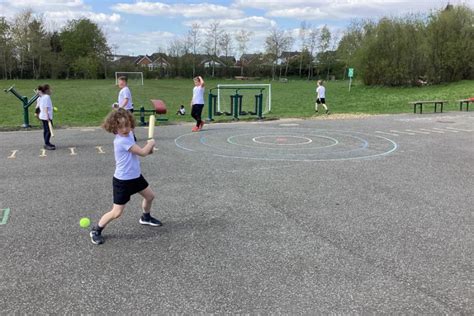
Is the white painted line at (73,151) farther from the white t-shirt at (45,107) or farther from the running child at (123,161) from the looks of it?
the running child at (123,161)

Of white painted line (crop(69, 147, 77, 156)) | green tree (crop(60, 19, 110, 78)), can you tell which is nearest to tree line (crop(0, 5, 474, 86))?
green tree (crop(60, 19, 110, 78))

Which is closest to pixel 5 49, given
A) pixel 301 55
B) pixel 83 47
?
pixel 83 47

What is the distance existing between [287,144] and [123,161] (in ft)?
22.7

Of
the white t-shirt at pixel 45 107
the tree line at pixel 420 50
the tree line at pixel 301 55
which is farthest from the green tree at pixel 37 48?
the white t-shirt at pixel 45 107

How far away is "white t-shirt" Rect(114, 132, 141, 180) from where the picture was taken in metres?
4.48

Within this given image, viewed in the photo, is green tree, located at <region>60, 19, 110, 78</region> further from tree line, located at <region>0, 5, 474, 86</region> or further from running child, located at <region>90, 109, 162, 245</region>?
running child, located at <region>90, 109, 162, 245</region>

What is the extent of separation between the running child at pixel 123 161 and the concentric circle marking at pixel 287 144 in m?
4.78

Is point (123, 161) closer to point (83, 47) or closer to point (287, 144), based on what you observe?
point (287, 144)

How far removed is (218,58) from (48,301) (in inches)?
3050

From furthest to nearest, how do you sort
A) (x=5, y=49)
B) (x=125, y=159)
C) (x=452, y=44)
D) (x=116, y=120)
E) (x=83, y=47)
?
(x=83, y=47) < (x=5, y=49) < (x=452, y=44) < (x=125, y=159) < (x=116, y=120)

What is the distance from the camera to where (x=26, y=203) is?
5.96m

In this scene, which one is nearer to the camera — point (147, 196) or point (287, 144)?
point (147, 196)

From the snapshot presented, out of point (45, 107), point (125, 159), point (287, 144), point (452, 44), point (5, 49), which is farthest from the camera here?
point (5, 49)

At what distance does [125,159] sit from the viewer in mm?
4562
